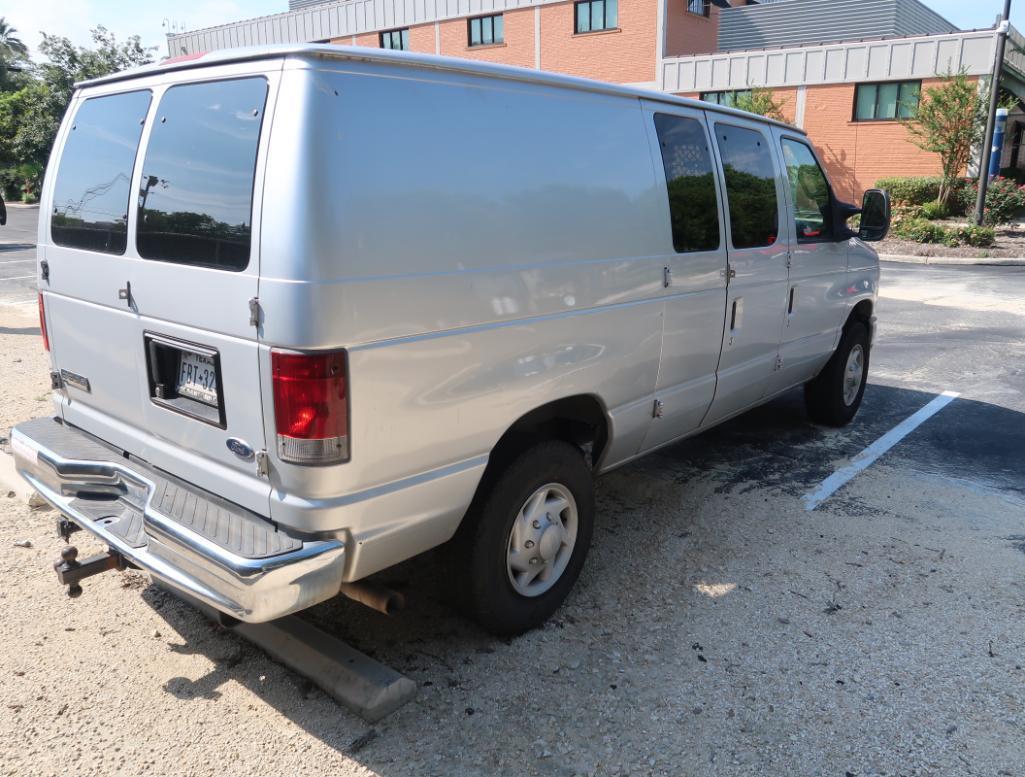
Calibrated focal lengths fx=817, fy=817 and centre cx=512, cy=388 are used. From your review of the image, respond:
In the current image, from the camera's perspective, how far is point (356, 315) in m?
2.59

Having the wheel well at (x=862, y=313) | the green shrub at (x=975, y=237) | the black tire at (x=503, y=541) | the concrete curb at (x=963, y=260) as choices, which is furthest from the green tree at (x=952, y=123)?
the black tire at (x=503, y=541)

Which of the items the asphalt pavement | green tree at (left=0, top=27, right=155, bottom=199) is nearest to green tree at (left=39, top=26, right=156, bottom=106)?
green tree at (left=0, top=27, right=155, bottom=199)

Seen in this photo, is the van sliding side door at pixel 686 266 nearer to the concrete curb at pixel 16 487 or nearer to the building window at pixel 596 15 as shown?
the concrete curb at pixel 16 487

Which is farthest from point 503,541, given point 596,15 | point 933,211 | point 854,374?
point 596,15

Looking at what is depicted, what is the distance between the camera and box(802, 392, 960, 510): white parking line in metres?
5.10

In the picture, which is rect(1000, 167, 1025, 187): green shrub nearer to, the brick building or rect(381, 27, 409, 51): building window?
the brick building

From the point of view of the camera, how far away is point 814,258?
17.4 feet

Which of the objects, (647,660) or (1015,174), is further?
(1015,174)

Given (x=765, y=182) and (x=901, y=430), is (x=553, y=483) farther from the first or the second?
(x=901, y=430)

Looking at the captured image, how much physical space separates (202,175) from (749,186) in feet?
10.0

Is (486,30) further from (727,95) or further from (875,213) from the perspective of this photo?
(875,213)

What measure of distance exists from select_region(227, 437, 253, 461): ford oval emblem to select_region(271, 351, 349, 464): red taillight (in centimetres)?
17

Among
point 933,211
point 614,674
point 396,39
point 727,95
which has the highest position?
point 396,39

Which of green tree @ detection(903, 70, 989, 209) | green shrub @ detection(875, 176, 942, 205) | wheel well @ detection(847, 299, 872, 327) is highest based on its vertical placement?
green tree @ detection(903, 70, 989, 209)
